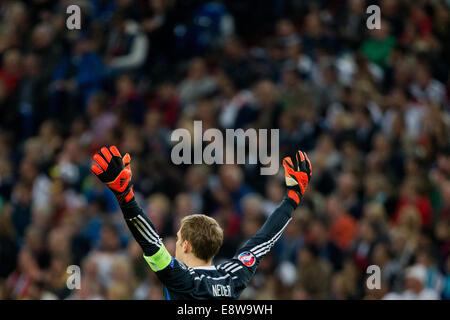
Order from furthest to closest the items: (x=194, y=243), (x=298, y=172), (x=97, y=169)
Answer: (x=298, y=172), (x=194, y=243), (x=97, y=169)

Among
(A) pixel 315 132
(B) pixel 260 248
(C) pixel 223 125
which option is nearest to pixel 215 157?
(C) pixel 223 125

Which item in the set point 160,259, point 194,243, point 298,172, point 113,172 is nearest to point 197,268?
point 194,243

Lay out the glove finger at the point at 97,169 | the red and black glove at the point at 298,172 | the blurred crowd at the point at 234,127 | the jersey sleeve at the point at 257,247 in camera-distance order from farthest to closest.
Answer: the blurred crowd at the point at 234,127, the red and black glove at the point at 298,172, the jersey sleeve at the point at 257,247, the glove finger at the point at 97,169

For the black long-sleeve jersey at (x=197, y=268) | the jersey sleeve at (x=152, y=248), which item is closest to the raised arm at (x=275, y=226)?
the black long-sleeve jersey at (x=197, y=268)

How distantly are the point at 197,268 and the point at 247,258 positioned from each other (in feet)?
1.13

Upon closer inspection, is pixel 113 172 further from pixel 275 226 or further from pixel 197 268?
pixel 275 226

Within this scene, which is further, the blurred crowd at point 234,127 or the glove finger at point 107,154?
the blurred crowd at point 234,127

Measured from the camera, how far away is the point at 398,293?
8.93 m

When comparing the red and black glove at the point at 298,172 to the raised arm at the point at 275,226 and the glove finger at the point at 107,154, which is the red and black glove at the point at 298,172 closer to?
the raised arm at the point at 275,226

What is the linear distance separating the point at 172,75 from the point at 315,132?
2738mm

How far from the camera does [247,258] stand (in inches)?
191

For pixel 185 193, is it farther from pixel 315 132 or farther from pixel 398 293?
pixel 398 293

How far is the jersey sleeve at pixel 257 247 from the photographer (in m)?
4.78
